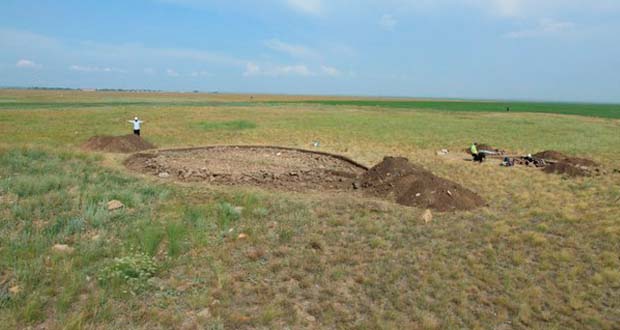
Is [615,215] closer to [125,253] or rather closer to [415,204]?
[415,204]

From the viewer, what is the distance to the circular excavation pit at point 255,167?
451 inches

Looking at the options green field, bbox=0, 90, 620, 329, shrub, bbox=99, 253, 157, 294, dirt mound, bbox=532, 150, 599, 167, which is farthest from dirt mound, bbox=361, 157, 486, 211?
dirt mound, bbox=532, 150, 599, 167

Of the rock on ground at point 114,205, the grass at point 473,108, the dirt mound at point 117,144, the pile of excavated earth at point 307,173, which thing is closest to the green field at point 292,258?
the rock on ground at point 114,205

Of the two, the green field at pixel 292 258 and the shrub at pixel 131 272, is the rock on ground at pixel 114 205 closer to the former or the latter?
the green field at pixel 292 258

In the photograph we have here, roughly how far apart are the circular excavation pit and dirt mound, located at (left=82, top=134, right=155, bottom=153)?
1294 millimetres

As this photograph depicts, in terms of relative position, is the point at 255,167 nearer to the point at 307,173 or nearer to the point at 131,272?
the point at 307,173

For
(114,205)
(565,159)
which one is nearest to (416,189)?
(114,205)

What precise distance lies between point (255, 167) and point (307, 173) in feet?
7.69

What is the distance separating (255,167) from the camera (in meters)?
13.8

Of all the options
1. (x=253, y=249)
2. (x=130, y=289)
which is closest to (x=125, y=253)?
(x=130, y=289)

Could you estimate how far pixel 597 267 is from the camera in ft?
19.5

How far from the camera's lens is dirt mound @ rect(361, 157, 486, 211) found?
8945mm

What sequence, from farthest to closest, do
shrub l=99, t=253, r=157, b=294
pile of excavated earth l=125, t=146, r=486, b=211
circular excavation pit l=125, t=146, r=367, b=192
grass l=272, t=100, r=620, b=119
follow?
grass l=272, t=100, r=620, b=119 → circular excavation pit l=125, t=146, r=367, b=192 → pile of excavated earth l=125, t=146, r=486, b=211 → shrub l=99, t=253, r=157, b=294

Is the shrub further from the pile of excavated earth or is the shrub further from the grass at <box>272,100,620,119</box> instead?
the grass at <box>272,100,620,119</box>
